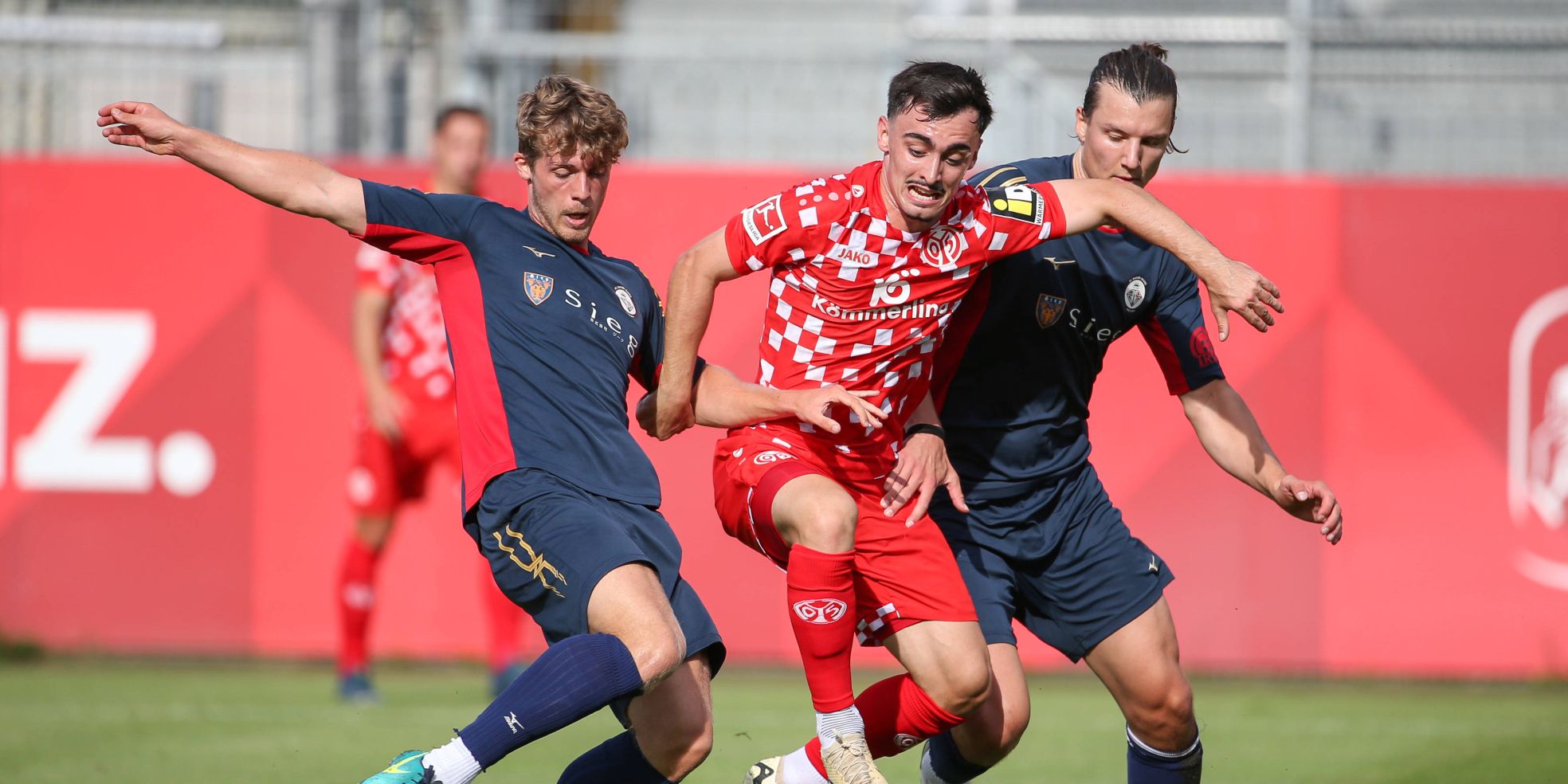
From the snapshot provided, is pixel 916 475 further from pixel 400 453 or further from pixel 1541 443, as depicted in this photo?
pixel 1541 443

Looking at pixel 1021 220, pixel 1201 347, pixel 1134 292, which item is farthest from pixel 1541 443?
pixel 1021 220

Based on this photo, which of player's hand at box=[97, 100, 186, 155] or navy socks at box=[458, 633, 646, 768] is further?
player's hand at box=[97, 100, 186, 155]

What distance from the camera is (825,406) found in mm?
4184

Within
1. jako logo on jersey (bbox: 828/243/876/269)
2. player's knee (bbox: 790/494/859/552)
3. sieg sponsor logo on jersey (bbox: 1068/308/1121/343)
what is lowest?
player's knee (bbox: 790/494/859/552)

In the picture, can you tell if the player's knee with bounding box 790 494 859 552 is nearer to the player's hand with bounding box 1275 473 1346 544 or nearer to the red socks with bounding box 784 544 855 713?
the red socks with bounding box 784 544 855 713

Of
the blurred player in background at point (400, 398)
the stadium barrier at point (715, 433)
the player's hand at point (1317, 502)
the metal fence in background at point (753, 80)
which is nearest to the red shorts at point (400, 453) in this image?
the blurred player in background at point (400, 398)

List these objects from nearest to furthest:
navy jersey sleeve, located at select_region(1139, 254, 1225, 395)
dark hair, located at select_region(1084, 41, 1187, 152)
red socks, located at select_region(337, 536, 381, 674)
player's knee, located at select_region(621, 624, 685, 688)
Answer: player's knee, located at select_region(621, 624, 685, 688) < dark hair, located at select_region(1084, 41, 1187, 152) < navy jersey sleeve, located at select_region(1139, 254, 1225, 395) < red socks, located at select_region(337, 536, 381, 674)

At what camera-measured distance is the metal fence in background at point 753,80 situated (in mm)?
9766

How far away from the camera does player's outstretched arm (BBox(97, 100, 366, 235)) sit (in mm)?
3992

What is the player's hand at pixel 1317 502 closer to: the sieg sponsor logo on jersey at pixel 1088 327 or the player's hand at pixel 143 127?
the sieg sponsor logo on jersey at pixel 1088 327

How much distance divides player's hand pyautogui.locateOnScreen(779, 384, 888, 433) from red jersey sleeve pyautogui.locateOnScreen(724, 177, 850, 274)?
361 millimetres

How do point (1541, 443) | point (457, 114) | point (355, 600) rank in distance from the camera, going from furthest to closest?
point (1541, 443), point (457, 114), point (355, 600)

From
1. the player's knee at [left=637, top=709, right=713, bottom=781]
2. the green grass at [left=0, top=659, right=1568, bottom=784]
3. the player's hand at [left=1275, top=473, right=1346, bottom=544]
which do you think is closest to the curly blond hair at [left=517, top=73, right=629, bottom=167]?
the player's knee at [left=637, top=709, right=713, bottom=781]

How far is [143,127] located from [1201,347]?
3.04 meters
